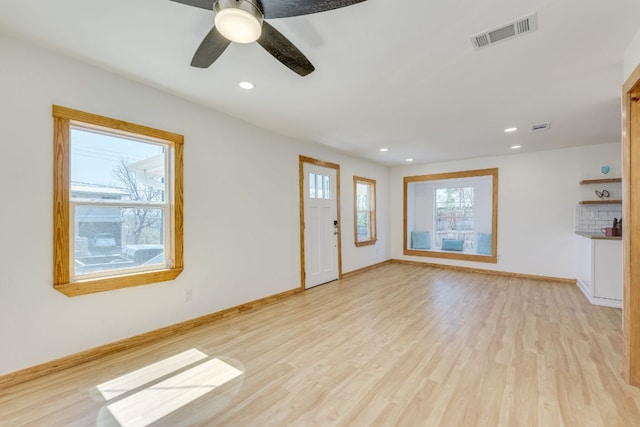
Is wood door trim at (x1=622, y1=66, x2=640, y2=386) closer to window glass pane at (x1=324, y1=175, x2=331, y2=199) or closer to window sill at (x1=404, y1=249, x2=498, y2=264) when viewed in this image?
window glass pane at (x1=324, y1=175, x2=331, y2=199)

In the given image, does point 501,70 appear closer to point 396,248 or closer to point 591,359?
point 591,359

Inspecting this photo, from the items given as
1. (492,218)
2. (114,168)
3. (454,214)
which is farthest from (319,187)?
(454,214)

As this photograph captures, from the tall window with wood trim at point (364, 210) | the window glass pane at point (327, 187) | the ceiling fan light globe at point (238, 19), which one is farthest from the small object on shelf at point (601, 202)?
the ceiling fan light globe at point (238, 19)

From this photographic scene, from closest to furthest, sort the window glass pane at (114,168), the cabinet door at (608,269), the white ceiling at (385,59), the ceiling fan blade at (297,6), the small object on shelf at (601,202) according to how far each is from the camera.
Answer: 1. the ceiling fan blade at (297,6)
2. the white ceiling at (385,59)
3. the window glass pane at (114,168)
4. the cabinet door at (608,269)
5. the small object on shelf at (601,202)

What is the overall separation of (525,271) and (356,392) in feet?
16.6

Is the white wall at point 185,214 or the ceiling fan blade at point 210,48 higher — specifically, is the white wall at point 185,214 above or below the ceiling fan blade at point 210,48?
below

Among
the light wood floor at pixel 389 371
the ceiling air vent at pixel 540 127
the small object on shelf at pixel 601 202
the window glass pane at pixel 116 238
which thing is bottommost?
the light wood floor at pixel 389 371

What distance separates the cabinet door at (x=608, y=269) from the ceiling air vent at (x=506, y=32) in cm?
347

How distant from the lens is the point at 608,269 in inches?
146

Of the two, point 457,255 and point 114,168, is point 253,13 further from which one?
point 457,255

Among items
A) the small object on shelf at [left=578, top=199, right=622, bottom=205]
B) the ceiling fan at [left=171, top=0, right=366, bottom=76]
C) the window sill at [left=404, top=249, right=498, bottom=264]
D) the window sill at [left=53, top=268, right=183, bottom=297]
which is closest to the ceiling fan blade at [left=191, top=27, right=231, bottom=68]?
the ceiling fan at [left=171, top=0, right=366, bottom=76]

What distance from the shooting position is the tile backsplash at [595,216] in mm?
4559

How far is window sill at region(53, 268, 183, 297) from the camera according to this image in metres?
2.27

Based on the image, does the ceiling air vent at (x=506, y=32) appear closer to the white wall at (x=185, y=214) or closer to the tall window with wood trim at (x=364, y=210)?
the white wall at (x=185, y=214)
